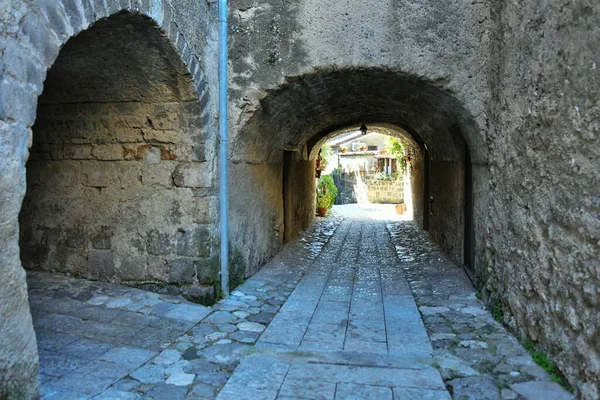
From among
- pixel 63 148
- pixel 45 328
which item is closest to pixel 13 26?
pixel 45 328

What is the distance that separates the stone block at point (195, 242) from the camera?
4262 mm

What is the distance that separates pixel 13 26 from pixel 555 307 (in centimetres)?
308

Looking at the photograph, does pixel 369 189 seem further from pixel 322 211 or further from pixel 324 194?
pixel 322 211

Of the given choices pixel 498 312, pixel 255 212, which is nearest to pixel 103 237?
pixel 255 212

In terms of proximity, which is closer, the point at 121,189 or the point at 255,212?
the point at 121,189

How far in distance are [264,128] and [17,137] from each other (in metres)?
3.53

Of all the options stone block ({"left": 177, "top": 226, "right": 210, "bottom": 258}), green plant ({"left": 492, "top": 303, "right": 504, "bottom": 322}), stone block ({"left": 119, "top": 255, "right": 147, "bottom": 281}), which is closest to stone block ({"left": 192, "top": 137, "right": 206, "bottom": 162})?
stone block ({"left": 177, "top": 226, "right": 210, "bottom": 258})

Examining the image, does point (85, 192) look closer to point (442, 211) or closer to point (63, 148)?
point (63, 148)

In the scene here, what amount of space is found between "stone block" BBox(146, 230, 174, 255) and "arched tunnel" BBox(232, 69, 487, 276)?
0.73m

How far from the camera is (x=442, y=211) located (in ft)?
23.6

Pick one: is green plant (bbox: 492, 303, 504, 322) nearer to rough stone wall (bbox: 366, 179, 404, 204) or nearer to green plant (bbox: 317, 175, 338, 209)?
green plant (bbox: 317, 175, 338, 209)

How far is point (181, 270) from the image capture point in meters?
4.29

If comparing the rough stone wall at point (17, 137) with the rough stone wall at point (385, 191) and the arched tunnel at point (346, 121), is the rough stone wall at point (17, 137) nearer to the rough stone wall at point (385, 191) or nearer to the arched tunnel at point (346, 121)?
the arched tunnel at point (346, 121)

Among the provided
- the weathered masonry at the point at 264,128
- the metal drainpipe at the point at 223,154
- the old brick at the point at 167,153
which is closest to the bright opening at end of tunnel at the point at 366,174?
the weathered masonry at the point at 264,128
